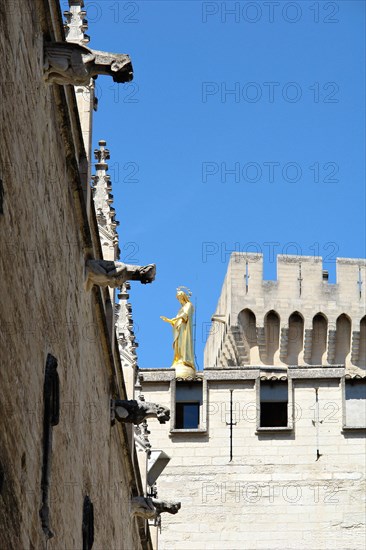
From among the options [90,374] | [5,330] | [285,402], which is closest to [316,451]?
[285,402]

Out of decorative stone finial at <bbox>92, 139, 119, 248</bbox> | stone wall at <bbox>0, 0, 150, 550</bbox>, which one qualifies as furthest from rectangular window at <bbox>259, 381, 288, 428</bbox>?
stone wall at <bbox>0, 0, 150, 550</bbox>

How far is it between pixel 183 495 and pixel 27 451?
2477 centimetres

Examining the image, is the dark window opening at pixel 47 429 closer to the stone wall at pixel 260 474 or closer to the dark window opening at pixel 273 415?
the stone wall at pixel 260 474

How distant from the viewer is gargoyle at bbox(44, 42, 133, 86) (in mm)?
11477

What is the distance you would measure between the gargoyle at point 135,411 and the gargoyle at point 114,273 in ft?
9.94

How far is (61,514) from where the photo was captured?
12648 millimetres

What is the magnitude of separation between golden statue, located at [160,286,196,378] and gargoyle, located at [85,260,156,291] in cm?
2389

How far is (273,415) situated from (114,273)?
72.5ft

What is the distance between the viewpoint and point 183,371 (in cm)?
3825

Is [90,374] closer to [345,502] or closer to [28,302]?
[28,302]

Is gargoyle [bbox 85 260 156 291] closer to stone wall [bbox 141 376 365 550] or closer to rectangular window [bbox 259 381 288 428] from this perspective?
stone wall [bbox 141 376 365 550]

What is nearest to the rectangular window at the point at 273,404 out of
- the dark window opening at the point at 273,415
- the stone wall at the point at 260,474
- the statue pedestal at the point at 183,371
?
the dark window opening at the point at 273,415

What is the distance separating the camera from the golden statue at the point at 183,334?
128 feet

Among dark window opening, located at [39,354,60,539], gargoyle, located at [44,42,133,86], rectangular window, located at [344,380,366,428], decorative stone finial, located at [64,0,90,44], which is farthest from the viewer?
rectangular window, located at [344,380,366,428]
